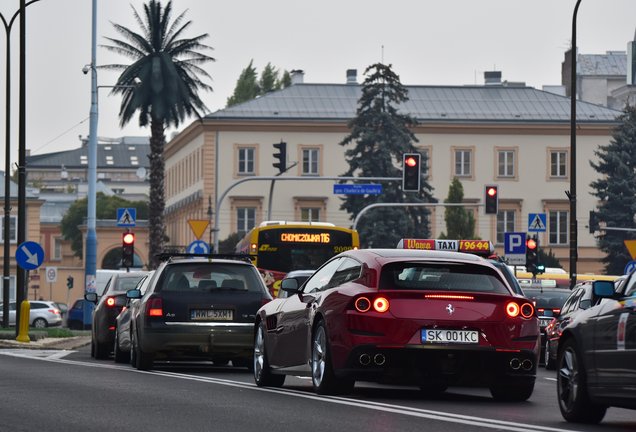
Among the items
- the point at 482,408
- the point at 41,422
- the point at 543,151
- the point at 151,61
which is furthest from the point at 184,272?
the point at 543,151

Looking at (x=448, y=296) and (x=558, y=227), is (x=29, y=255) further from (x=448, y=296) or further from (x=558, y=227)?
(x=558, y=227)

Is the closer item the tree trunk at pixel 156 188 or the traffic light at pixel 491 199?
the traffic light at pixel 491 199

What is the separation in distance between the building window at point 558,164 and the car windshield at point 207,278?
99.6 metres

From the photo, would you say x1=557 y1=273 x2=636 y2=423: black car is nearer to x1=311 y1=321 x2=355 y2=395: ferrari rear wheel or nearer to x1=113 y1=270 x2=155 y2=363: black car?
x1=311 y1=321 x2=355 y2=395: ferrari rear wheel

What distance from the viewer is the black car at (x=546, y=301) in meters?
32.8

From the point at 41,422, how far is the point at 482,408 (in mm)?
4236

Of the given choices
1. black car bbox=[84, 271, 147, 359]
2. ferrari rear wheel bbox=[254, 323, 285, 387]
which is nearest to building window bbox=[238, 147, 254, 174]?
black car bbox=[84, 271, 147, 359]

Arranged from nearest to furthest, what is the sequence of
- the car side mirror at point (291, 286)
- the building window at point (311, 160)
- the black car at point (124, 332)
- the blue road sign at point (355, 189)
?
the car side mirror at point (291, 286) → the black car at point (124, 332) → the blue road sign at point (355, 189) → the building window at point (311, 160)

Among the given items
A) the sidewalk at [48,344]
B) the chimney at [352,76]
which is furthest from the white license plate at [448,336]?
the chimney at [352,76]

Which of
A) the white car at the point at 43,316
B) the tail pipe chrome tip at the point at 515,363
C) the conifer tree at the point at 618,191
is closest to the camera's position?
the tail pipe chrome tip at the point at 515,363

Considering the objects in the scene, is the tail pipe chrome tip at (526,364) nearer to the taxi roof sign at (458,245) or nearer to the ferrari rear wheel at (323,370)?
the ferrari rear wheel at (323,370)

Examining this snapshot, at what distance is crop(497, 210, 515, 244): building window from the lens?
121 m

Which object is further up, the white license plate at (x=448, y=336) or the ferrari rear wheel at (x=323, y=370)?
the white license plate at (x=448, y=336)

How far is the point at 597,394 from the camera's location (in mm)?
14250
